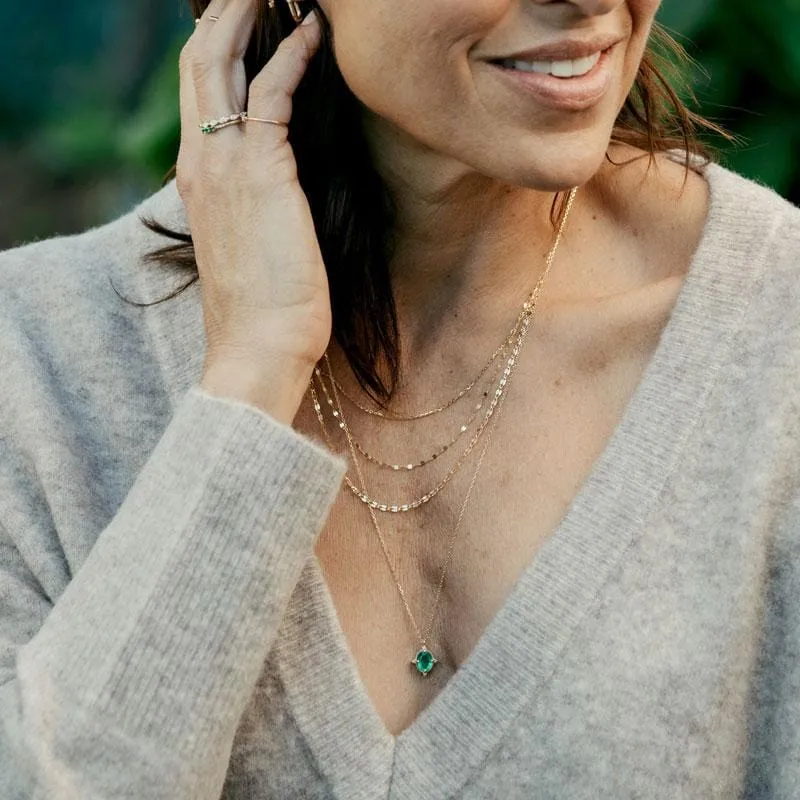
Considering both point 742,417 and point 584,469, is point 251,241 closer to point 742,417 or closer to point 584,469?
point 584,469

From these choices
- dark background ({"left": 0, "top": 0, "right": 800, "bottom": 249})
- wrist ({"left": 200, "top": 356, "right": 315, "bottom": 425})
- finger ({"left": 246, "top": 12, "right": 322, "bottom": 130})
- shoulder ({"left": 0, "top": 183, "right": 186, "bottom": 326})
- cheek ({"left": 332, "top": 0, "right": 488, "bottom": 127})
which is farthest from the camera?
dark background ({"left": 0, "top": 0, "right": 800, "bottom": 249})

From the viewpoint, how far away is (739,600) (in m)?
1.37

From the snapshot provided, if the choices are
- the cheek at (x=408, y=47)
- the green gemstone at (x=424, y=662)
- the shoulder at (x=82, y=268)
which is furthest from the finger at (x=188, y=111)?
the green gemstone at (x=424, y=662)

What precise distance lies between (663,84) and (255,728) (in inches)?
40.2

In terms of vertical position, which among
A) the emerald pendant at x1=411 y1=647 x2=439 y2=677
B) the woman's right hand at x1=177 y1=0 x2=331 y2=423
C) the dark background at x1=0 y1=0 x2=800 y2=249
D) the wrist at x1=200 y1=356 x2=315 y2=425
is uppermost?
the woman's right hand at x1=177 y1=0 x2=331 y2=423

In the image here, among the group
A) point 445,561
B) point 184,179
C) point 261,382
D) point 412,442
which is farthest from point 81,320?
point 445,561

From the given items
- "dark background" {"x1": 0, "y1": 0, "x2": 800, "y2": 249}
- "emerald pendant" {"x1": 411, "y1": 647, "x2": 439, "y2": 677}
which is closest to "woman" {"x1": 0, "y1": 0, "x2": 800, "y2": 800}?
"emerald pendant" {"x1": 411, "y1": 647, "x2": 439, "y2": 677}

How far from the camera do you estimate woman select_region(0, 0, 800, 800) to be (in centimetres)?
137

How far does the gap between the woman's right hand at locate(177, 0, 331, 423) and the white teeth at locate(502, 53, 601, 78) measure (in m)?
0.31

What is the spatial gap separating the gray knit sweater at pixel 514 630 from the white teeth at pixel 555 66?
0.93 ft

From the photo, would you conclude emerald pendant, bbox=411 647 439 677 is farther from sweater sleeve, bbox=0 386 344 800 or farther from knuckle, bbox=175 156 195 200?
knuckle, bbox=175 156 195 200

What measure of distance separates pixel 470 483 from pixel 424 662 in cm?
23

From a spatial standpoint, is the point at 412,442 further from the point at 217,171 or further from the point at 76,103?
the point at 76,103

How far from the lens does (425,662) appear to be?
1506 mm
